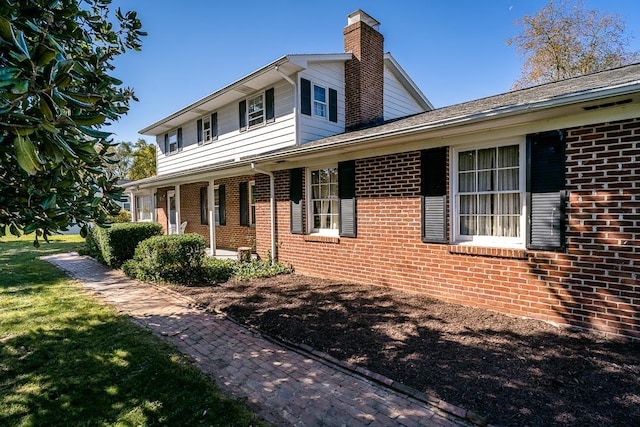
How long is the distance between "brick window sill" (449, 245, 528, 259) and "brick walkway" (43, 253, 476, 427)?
3061 mm

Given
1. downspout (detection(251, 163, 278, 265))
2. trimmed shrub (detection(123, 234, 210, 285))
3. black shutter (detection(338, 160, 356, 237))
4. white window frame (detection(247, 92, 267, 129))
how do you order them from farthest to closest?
white window frame (detection(247, 92, 267, 129)) → downspout (detection(251, 163, 278, 265)) → trimmed shrub (detection(123, 234, 210, 285)) → black shutter (detection(338, 160, 356, 237))

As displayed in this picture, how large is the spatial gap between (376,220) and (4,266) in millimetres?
12426

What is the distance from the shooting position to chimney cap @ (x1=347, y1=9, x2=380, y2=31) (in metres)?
11.4

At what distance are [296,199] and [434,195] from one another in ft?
12.7

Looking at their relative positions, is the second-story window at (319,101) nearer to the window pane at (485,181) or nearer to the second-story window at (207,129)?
the second-story window at (207,129)

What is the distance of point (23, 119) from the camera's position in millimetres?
1559

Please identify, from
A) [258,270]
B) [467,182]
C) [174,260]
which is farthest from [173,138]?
[467,182]

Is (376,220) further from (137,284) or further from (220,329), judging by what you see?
(137,284)

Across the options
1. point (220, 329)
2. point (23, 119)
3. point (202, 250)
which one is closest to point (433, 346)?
point (220, 329)

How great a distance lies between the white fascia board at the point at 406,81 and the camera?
12820 millimetres

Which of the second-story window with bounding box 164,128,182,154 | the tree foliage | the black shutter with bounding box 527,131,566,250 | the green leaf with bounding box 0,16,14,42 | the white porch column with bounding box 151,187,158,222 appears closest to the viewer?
the green leaf with bounding box 0,16,14,42

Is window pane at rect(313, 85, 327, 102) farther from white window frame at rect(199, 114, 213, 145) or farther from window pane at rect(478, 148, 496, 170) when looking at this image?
window pane at rect(478, 148, 496, 170)

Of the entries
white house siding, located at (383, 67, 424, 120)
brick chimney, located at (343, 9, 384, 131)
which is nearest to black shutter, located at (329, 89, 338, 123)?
brick chimney, located at (343, 9, 384, 131)

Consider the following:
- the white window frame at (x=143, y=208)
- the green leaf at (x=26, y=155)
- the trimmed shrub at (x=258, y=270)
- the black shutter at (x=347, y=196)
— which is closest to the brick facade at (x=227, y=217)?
the trimmed shrub at (x=258, y=270)
